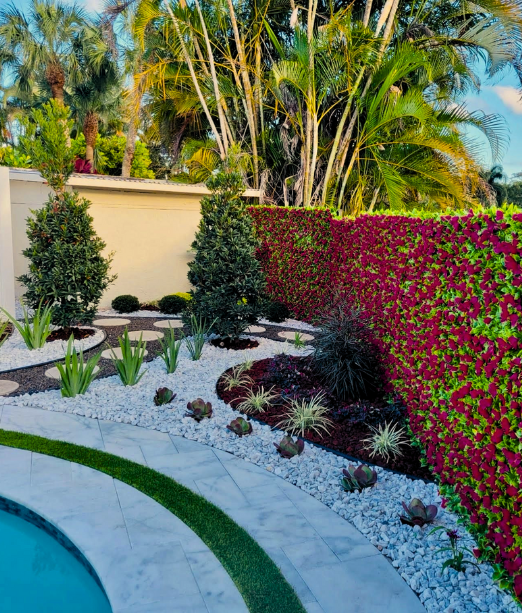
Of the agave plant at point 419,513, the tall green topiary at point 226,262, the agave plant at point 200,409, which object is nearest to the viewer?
the agave plant at point 419,513

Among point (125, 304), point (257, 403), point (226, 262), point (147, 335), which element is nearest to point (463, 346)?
point (257, 403)

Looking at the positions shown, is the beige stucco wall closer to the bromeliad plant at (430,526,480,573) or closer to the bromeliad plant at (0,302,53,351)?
the bromeliad plant at (0,302,53,351)

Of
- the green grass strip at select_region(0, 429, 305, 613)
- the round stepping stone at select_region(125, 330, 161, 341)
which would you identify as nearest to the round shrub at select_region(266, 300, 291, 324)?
the round stepping stone at select_region(125, 330, 161, 341)

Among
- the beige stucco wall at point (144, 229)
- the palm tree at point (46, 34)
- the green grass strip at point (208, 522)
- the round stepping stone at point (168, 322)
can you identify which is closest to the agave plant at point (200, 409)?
the green grass strip at point (208, 522)

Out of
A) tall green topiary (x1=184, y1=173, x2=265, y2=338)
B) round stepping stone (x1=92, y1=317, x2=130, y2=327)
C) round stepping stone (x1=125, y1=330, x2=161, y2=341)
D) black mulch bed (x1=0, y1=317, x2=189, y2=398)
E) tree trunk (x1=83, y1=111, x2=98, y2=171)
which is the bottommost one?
round stepping stone (x1=92, y1=317, x2=130, y2=327)

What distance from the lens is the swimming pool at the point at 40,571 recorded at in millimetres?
2922

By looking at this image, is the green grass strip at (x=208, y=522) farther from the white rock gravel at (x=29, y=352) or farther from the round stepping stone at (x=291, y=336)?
the round stepping stone at (x=291, y=336)

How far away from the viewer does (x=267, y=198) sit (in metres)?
13.1

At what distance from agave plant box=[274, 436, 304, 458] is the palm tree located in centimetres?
1779

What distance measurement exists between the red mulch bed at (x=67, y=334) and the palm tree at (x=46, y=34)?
1315 cm

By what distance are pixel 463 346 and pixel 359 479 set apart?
1.24 m

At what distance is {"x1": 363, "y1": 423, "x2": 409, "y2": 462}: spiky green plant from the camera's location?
427 cm

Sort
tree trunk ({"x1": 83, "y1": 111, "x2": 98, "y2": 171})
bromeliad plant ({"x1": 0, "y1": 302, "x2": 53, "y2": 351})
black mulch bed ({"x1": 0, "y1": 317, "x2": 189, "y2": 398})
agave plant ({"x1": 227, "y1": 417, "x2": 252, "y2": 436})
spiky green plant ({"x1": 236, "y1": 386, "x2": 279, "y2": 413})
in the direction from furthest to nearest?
tree trunk ({"x1": 83, "y1": 111, "x2": 98, "y2": 171})
bromeliad plant ({"x1": 0, "y1": 302, "x2": 53, "y2": 351})
black mulch bed ({"x1": 0, "y1": 317, "x2": 189, "y2": 398})
spiky green plant ({"x1": 236, "y1": 386, "x2": 279, "y2": 413})
agave plant ({"x1": 227, "y1": 417, "x2": 252, "y2": 436})

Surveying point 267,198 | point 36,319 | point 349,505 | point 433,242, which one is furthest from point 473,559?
point 267,198
